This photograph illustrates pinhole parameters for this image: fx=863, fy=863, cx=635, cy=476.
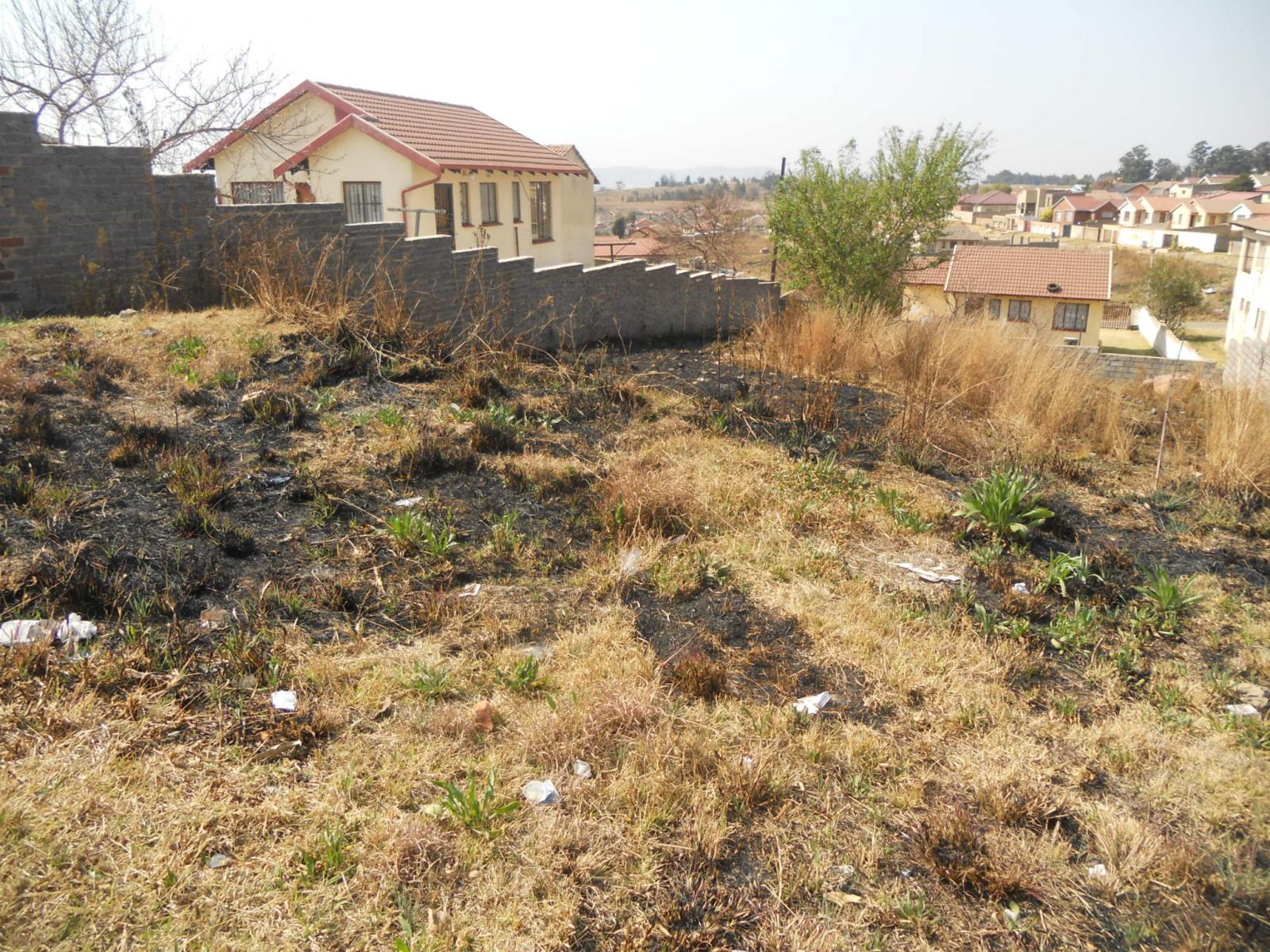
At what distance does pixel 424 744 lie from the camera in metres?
3.48

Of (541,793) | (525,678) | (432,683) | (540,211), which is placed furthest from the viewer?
(540,211)

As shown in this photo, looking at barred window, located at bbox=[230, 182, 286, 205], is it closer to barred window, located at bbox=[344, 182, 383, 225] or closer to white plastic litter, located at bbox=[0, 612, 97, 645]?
barred window, located at bbox=[344, 182, 383, 225]

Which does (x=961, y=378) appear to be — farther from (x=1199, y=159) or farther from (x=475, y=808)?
(x=1199, y=159)

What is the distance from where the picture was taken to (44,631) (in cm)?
368

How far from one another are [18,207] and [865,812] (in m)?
8.92

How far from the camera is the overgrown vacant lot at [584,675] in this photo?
111 inches

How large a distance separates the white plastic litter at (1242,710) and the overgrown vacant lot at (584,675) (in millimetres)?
117

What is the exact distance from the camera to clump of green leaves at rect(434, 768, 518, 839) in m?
3.04

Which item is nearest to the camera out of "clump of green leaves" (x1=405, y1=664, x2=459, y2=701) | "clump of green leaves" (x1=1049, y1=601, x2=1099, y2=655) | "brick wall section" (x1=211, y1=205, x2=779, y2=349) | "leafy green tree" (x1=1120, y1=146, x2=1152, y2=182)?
"clump of green leaves" (x1=405, y1=664, x2=459, y2=701)

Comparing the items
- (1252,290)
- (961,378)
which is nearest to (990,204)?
(1252,290)

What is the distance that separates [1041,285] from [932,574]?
40.4 meters

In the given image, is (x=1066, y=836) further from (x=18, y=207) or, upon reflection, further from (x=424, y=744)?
(x=18, y=207)

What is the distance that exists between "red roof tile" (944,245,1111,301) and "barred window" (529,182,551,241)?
23777mm

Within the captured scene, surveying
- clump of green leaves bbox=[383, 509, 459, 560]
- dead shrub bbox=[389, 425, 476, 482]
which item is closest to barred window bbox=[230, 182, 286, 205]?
dead shrub bbox=[389, 425, 476, 482]
